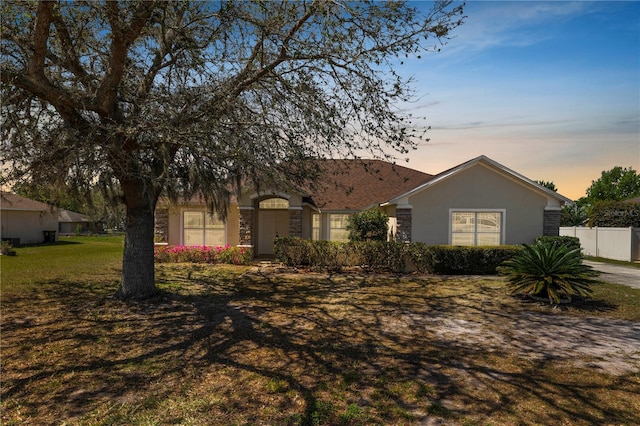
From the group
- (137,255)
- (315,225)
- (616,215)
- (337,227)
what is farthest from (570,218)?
(137,255)

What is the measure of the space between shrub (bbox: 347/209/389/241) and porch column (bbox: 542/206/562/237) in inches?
256

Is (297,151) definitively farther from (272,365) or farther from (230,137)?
(272,365)

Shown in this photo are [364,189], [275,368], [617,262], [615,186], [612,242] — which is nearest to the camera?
[275,368]

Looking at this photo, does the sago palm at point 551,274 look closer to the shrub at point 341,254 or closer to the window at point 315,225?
the shrub at point 341,254

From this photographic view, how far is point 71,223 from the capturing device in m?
51.4

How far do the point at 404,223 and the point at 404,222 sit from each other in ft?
0.14

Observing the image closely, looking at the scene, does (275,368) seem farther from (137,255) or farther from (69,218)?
(69,218)

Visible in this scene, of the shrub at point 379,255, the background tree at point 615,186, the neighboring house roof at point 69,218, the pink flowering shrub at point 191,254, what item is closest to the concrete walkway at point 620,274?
the shrub at point 379,255

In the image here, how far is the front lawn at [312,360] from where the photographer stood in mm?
4297

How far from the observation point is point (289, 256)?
16.1 m

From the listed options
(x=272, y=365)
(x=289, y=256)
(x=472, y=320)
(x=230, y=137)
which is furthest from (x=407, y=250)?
(x=272, y=365)

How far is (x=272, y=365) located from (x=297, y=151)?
16.0 ft

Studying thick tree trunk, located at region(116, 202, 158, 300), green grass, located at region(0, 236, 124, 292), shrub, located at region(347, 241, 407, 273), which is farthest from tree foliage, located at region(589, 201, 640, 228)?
green grass, located at region(0, 236, 124, 292)

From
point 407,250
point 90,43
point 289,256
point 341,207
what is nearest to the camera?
point 90,43
